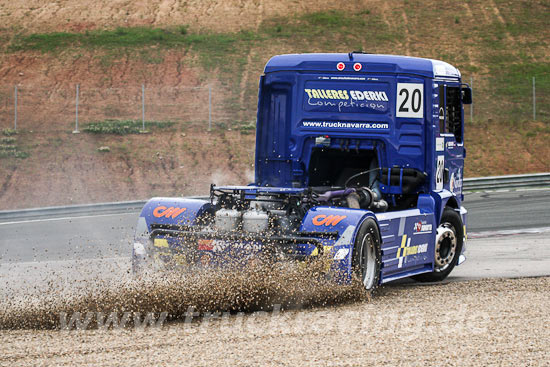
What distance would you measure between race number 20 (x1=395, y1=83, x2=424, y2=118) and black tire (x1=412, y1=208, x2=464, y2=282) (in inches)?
57.3

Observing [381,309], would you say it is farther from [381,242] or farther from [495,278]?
[495,278]

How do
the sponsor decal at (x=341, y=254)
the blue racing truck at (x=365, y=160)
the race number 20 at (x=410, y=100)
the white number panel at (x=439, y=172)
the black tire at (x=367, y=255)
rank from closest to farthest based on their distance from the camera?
the sponsor decal at (x=341, y=254) → the black tire at (x=367, y=255) → the blue racing truck at (x=365, y=160) → the race number 20 at (x=410, y=100) → the white number panel at (x=439, y=172)

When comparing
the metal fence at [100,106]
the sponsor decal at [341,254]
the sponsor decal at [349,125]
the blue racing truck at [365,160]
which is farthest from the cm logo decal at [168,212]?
the metal fence at [100,106]

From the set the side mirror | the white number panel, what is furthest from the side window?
the white number panel

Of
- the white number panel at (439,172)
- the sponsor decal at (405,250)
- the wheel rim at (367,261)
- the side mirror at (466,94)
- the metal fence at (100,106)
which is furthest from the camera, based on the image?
the metal fence at (100,106)

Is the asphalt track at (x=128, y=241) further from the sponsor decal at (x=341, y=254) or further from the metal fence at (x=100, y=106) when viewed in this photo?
the metal fence at (x=100, y=106)

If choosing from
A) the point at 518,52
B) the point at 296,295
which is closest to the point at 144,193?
the point at 296,295

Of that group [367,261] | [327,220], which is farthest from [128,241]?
[327,220]

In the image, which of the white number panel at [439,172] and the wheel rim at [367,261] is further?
the white number panel at [439,172]

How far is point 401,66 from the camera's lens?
Result: 11.0m

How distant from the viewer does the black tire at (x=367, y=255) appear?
8.95 metres

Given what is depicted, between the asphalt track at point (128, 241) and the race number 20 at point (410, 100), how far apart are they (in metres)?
2.36

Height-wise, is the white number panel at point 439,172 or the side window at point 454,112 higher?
the side window at point 454,112

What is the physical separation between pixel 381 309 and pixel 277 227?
1470 millimetres
